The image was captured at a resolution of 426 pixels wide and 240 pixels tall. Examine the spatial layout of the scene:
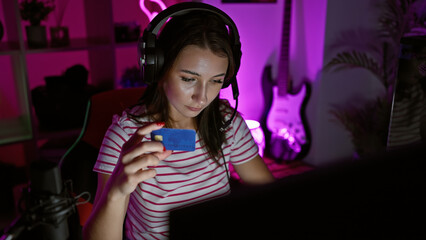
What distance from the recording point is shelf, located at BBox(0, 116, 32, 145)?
2.18 meters

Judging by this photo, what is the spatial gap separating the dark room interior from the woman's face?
0.38 feet

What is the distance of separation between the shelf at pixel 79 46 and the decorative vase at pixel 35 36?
0.04 metres

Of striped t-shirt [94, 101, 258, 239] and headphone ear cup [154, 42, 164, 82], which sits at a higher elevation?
headphone ear cup [154, 42, 164, 82]

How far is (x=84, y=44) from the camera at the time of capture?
2338 mm

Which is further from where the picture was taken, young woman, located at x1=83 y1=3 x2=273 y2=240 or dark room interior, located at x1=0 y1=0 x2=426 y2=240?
Result: young woman, located at x1=83 y1=3 x2=273 y2=240

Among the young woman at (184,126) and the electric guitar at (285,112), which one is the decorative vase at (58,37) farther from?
the electric guitar at (285,112)

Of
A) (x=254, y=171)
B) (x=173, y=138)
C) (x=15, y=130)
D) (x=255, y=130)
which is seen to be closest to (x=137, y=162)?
(x=173, y=138)

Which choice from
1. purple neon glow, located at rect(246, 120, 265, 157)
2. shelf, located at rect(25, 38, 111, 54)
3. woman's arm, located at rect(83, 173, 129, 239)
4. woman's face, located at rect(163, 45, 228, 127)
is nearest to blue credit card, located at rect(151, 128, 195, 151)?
woman's arm, located at rect(83, 173, 129, 239)

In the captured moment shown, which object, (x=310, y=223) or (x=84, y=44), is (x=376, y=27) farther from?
(x=310, y=223)

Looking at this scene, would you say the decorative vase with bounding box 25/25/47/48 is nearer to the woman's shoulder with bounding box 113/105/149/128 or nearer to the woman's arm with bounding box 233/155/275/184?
Answer: the woman's shoulder with bounding box 113/105/149/128

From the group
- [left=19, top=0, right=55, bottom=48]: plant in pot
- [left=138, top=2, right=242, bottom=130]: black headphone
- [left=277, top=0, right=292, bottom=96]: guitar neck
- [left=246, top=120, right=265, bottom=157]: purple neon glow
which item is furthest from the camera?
[left=277, top=0, right=292, bottom=96]: guitar neck

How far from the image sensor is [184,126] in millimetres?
1271

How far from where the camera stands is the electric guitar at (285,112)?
3.01m

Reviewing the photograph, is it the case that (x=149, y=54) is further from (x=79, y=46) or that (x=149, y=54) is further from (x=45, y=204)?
(x=79, y=46)
